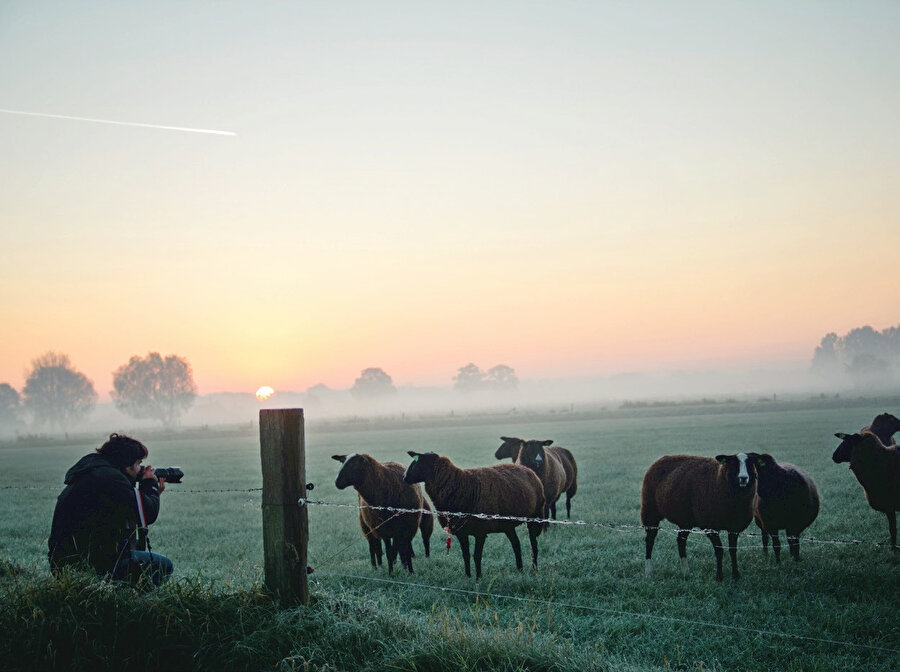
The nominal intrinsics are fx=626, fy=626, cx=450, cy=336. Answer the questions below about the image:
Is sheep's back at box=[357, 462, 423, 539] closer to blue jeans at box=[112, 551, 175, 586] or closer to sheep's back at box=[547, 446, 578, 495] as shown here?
blue jeans at box=[112, 551, 175, 586]

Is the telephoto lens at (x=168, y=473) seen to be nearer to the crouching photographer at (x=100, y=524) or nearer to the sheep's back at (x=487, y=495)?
the crouching photographer at (x=100, y=524)

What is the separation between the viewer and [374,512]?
1033 centimetres

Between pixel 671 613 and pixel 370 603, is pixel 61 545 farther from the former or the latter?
pixel 671 613

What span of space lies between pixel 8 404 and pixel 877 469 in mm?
218747

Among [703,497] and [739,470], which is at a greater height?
[739,470]

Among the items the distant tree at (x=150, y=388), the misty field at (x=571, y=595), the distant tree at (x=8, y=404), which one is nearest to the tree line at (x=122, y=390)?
the distant tree at (x=150, y=388)

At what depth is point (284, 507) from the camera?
15.9ft

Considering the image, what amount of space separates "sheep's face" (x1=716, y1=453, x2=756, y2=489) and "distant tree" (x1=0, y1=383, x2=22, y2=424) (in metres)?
213

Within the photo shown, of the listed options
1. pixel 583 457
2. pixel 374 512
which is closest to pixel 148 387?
pixel 583 457

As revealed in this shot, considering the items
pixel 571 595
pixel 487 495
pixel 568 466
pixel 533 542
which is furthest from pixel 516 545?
pixel 568 466

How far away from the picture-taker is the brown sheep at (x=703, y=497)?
28.8ft

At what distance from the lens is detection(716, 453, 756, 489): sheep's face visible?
860cm

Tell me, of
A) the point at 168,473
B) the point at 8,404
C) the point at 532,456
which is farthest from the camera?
the point at 8,404

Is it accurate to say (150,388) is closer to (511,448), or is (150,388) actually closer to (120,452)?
(511,448)
